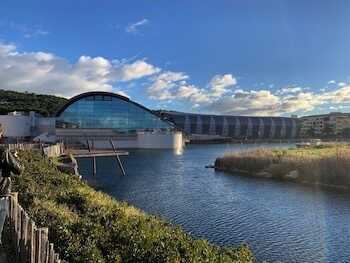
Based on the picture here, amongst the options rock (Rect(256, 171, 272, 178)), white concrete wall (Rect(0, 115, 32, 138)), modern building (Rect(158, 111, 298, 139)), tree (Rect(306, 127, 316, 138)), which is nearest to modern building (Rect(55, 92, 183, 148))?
white concrete wall (Rect(0, 115, 32, 138))

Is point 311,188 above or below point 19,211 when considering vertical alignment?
below

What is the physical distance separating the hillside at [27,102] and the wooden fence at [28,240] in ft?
510

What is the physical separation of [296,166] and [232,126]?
469 ft

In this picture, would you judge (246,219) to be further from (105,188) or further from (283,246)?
(105,188)

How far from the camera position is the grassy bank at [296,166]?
4003cm

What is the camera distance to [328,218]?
24922mm

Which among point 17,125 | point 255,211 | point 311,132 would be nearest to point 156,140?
point 17,125

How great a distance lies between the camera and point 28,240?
301 inches

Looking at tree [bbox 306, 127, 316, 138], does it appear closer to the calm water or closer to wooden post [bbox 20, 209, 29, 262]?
the calm water

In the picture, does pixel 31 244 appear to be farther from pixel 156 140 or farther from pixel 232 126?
pixel 232 126

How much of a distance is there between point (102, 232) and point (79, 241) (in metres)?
1.16

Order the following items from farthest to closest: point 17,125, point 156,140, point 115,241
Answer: point 17,125 < point 156,140 < point 115,241

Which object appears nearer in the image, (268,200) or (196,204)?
(196,204)

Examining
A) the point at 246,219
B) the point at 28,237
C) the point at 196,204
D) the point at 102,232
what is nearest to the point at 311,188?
the point at 196,204
